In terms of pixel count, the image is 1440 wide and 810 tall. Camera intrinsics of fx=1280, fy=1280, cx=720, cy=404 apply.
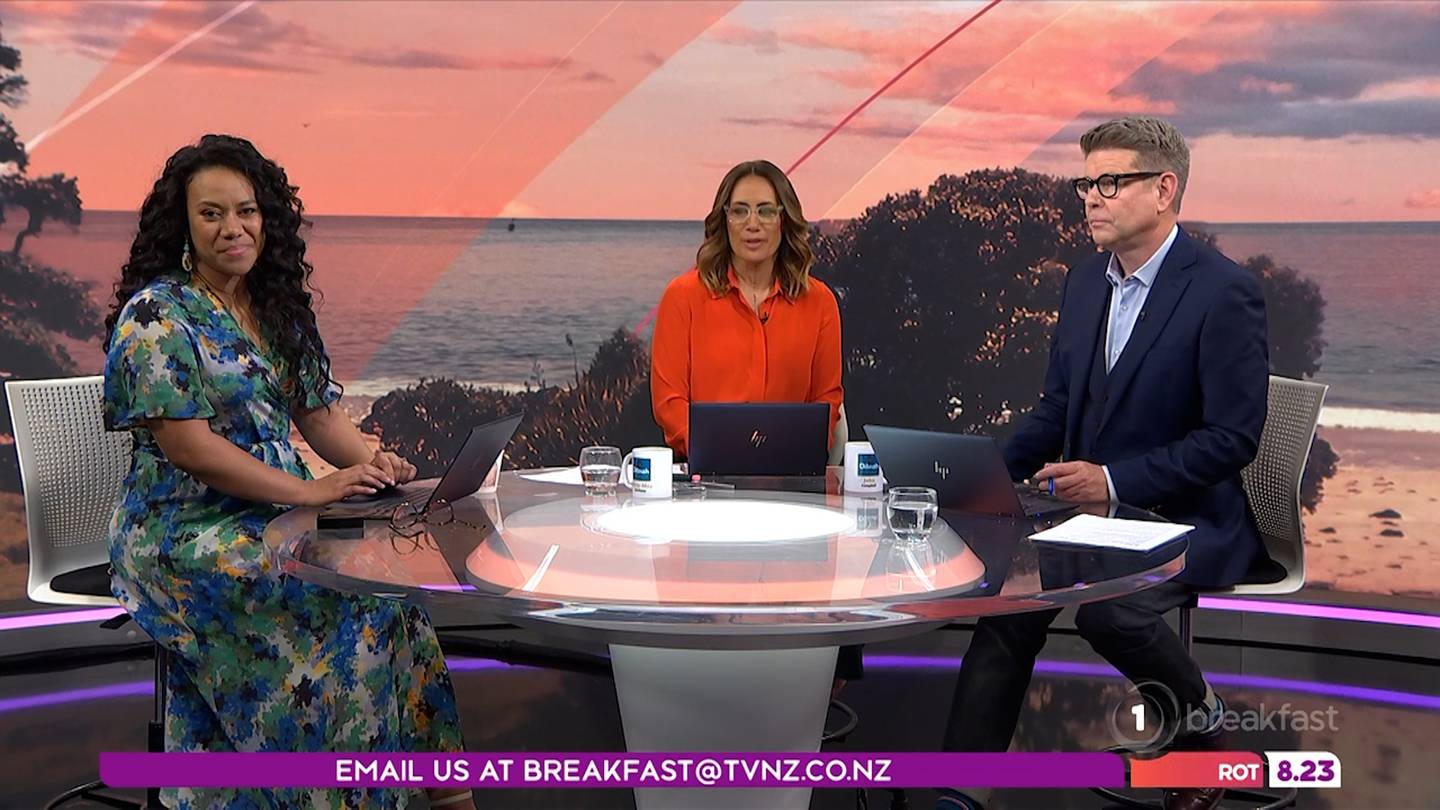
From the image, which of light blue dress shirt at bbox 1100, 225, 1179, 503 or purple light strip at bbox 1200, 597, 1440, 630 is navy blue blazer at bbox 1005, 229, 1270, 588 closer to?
light blue dress shirt at bbox 1100, 225, 1179, 503

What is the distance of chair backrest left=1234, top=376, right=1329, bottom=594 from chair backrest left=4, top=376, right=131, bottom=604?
2892mm

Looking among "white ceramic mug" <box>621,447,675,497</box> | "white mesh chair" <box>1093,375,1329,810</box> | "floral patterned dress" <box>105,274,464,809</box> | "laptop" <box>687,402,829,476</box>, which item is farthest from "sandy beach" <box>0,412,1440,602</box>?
"floral patterned dress" <box>105,274,464,809</box>

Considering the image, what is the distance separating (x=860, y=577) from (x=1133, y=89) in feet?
12.5

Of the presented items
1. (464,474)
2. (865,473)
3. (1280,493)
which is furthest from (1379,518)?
(464,474)

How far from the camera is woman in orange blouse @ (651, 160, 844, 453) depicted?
3.72m

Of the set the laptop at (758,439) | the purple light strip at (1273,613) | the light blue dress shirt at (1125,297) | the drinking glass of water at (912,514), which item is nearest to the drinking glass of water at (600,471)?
the laptop at (758,439)

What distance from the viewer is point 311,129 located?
508 cm

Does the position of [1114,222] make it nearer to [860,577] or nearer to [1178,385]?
[1178,385]

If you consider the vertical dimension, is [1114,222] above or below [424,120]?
below

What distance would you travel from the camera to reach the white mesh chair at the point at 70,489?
3.08 m

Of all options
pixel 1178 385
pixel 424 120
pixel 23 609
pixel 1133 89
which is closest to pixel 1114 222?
pixel 1178 385

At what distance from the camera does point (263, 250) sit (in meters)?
2.93

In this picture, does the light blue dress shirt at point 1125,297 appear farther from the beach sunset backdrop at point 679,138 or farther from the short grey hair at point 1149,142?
the beach sunset backdrop at point 679,138

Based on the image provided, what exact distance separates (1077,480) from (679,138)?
3.05 m
